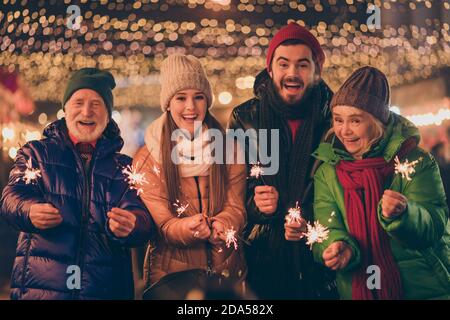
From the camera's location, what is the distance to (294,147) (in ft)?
14.0

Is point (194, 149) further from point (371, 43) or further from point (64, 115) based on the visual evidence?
point (371, 43)

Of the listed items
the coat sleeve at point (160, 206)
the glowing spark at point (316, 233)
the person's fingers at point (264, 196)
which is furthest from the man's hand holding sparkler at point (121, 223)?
the glowing spark at point (316, 233)

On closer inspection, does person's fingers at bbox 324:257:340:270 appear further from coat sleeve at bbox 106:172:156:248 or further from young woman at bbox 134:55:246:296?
coat sleeve at bbox 106:172:156:248

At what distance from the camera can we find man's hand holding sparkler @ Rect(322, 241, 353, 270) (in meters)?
4.18

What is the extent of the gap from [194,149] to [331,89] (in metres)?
0.84

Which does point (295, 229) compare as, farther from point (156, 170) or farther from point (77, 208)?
point (77, 208)

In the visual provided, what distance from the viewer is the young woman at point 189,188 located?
166 inches

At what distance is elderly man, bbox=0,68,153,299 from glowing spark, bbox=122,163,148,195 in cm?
3

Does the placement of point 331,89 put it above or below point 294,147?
above

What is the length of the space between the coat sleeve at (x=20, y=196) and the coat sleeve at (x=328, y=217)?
4.97 ft

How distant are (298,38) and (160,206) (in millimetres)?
1210

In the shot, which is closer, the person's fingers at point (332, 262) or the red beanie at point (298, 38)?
the person's fingers at point (332, 262)

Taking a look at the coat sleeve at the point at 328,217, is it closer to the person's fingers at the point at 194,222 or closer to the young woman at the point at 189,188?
the young woman at the point at 189,188
